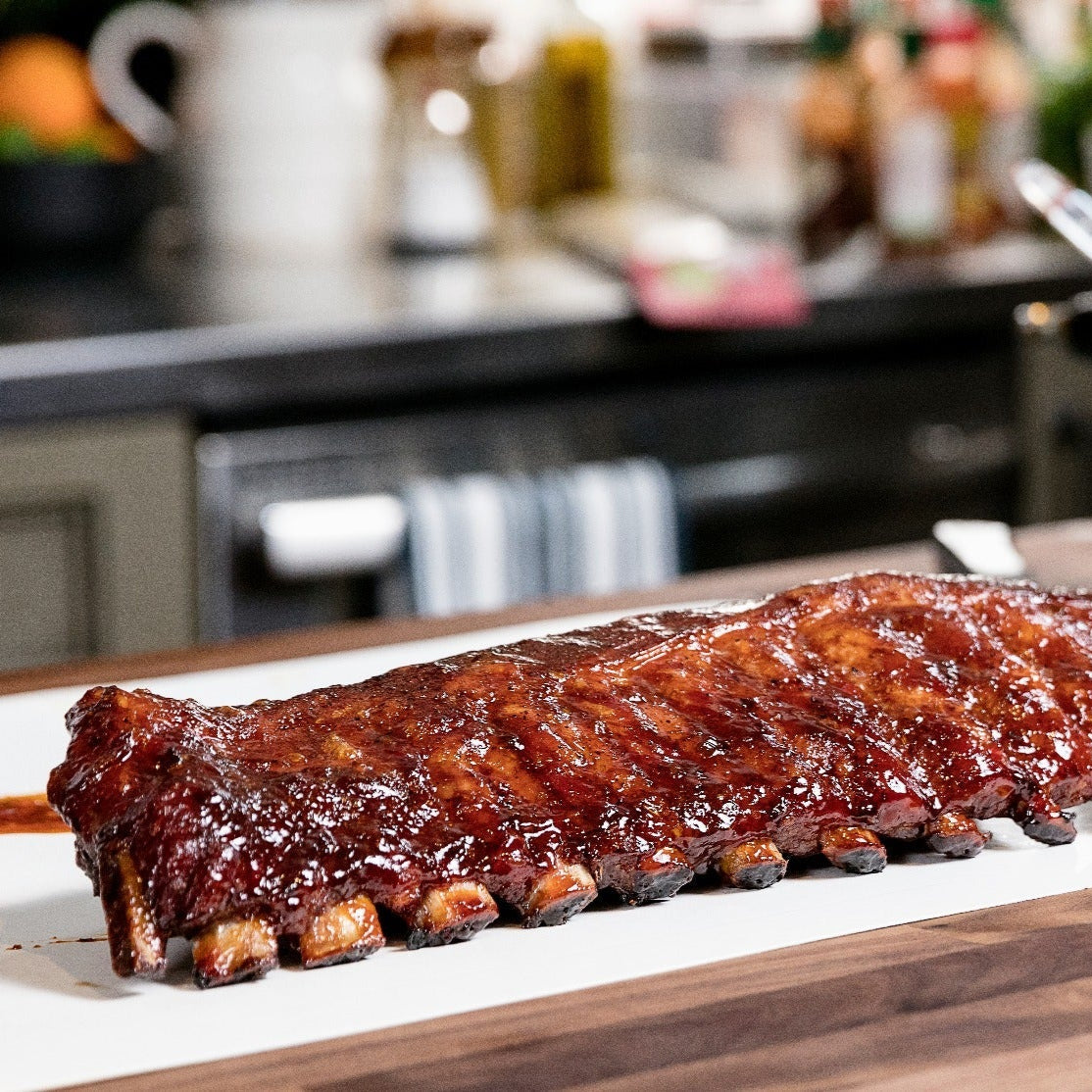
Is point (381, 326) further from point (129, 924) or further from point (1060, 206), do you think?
point (129, 924)

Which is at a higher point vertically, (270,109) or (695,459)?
(270,109)

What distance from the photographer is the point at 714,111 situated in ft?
10.3

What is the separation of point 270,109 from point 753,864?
6.29ft

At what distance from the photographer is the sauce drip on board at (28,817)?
1.04 metres

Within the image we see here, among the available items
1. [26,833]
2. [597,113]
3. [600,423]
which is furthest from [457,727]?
[597,113]

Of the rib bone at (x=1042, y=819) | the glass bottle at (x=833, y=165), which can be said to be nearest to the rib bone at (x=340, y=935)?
the rib bone at (x=1042, y=819)

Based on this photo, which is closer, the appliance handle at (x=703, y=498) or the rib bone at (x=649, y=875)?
the rib bone at (x=649, y=875)

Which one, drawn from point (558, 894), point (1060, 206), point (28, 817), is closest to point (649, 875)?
point (558, 894)

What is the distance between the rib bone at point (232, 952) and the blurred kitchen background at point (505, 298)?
33.9 inches

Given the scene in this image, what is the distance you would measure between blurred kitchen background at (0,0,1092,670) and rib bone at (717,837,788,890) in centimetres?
65

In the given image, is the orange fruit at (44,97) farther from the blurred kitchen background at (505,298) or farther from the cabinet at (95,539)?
the cabinet at (95,539)

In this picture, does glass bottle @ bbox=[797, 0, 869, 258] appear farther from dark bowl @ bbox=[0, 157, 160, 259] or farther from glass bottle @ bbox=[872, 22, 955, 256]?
dark bowl @ bbox=[0, 157, 160, 259]

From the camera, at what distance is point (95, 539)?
6.61 ft

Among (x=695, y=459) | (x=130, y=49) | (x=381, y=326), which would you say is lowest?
(x=695, y=459)
